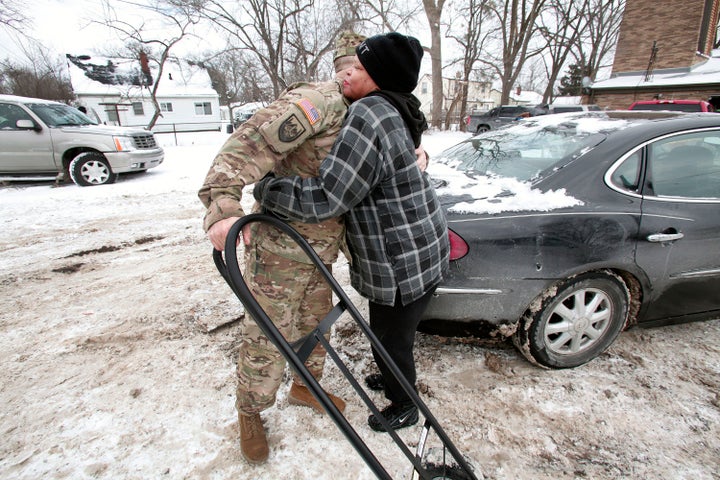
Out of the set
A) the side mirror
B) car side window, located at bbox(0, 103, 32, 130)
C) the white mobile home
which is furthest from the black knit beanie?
the white mobile home

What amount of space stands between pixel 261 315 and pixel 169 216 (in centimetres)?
545

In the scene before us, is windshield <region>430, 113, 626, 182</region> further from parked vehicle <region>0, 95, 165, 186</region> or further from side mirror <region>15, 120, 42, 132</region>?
side mirror <region>15, 120, 42, 132</region>

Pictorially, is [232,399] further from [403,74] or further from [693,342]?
[693,342]

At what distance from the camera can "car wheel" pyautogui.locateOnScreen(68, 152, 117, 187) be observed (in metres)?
7.59

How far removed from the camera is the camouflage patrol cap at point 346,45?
60.2 inches

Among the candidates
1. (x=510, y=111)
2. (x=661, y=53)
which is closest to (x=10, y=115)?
(x=510, y=111)

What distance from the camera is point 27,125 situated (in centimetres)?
732

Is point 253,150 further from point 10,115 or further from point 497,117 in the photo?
point 497,117

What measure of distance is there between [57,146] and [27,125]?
22.6 inches

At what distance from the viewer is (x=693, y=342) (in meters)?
2.60

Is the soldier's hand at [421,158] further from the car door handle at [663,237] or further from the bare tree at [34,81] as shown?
the bare tree at [34,81]

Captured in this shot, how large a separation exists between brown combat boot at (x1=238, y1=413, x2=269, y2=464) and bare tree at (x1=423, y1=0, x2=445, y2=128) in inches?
880

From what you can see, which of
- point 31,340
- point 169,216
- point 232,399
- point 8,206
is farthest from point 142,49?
point 232,399

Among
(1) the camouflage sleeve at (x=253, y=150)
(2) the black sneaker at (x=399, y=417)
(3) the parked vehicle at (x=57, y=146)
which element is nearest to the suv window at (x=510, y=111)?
(3) the parked vehicle at (x=57, y=146)
